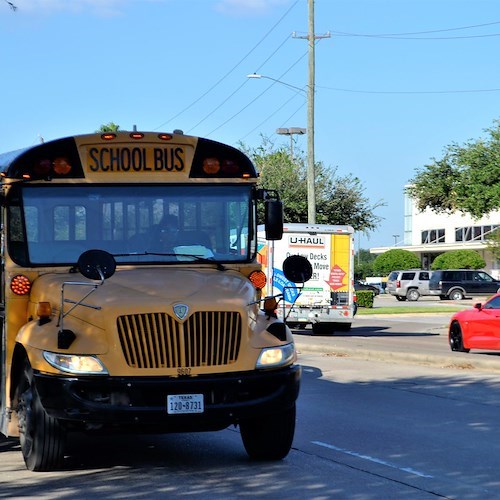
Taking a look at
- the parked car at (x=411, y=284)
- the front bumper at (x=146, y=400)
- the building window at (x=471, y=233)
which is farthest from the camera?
the building window at (x=471, y=233)

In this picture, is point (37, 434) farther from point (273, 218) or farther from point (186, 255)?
point (273, 218)

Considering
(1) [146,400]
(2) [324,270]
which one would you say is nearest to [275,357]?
(1) [146,400]

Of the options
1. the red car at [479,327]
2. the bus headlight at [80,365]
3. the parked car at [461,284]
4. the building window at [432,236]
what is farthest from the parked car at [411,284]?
the bus headlight at [80,365]

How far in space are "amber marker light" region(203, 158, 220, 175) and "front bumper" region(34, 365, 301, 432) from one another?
6.78ft

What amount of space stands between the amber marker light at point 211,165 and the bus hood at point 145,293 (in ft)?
3.28

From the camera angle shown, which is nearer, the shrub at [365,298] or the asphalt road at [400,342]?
the asphalt road at [400,342]

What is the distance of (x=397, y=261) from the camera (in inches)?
3418

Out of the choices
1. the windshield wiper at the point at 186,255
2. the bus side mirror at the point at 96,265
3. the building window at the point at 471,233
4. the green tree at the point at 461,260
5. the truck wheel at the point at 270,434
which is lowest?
the truck wheel at the point at 270,434

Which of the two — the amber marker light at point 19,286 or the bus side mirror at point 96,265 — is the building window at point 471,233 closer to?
the amber marker light at point 19,286

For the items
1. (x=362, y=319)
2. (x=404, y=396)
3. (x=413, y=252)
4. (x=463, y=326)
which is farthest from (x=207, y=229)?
(x=413, y=252)

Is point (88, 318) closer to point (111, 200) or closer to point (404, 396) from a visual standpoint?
point (111, 200)

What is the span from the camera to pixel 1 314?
32.2ft

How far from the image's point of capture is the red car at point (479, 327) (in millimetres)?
21609

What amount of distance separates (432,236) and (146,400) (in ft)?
292
